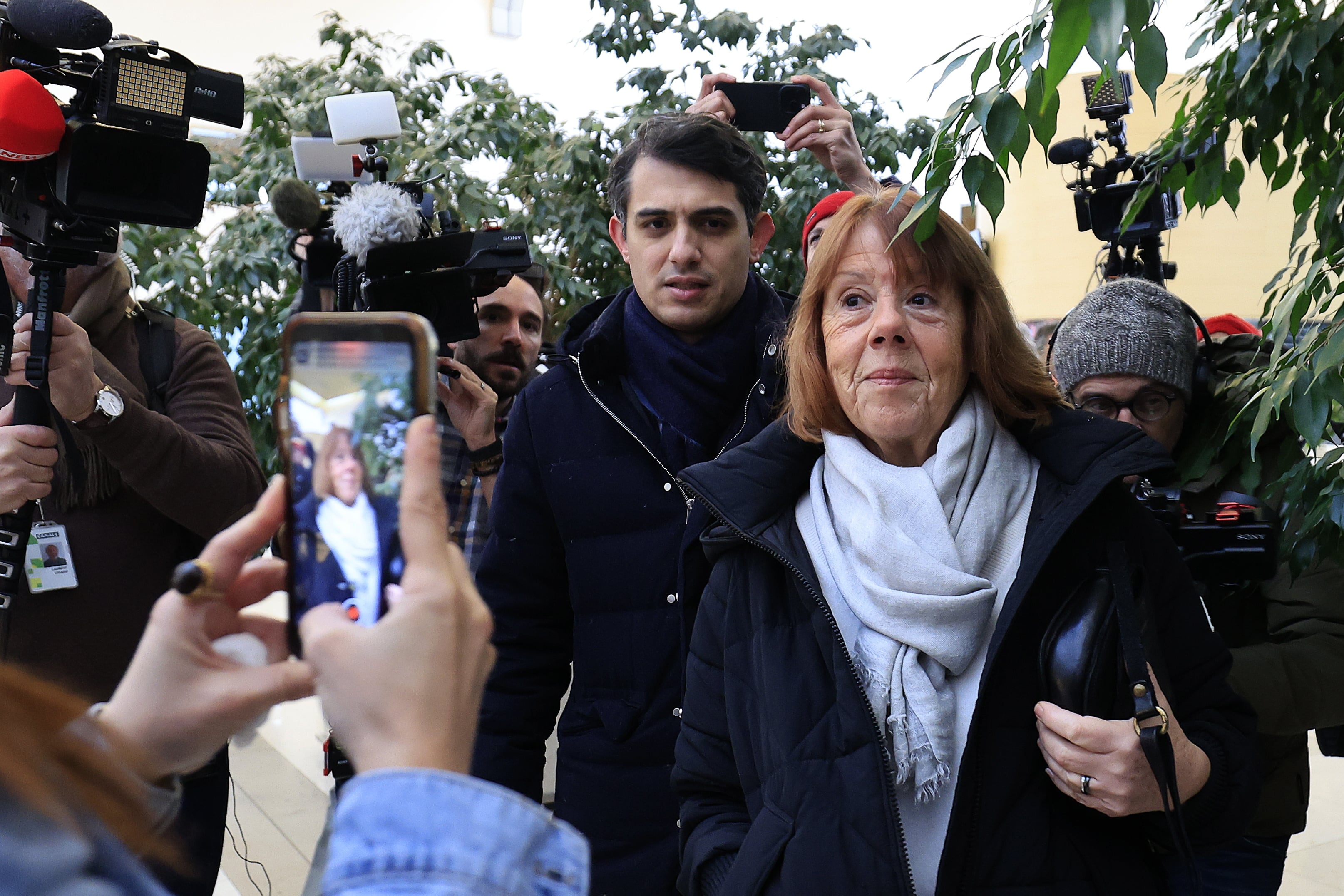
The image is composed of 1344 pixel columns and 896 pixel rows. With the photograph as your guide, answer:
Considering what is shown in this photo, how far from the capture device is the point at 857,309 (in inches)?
66.8

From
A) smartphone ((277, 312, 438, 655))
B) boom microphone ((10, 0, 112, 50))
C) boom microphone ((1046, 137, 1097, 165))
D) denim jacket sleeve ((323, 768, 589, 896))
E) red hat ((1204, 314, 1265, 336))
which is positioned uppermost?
boom microphone ((1046, 137, 1097, 165))

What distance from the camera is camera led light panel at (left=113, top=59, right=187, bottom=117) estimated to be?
6.25 feet

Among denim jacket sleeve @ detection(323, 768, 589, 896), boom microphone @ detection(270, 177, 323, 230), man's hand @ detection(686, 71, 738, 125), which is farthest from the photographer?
boom microphone @ detection(270, 177, 323, 230)

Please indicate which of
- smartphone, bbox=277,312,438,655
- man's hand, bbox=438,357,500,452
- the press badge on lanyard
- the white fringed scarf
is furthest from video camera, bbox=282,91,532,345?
smartphone, bbox=277,312,438,655

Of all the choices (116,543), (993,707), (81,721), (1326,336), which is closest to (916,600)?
(993,707)

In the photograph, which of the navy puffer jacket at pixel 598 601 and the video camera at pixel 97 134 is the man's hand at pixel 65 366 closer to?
the video camera at pixel 97 134

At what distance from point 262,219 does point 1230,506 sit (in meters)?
3.93

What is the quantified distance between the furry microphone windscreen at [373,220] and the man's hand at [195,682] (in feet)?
5.43

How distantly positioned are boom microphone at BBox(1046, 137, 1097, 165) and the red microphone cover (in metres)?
2.66

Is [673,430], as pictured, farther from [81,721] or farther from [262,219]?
[262,219]

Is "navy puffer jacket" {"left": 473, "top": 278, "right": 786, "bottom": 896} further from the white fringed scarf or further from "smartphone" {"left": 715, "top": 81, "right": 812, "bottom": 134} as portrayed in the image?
"smartphone" {"left": 715, "top": 81, "right": 812, "bottom": 134}

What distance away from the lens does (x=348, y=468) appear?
25.6 inches

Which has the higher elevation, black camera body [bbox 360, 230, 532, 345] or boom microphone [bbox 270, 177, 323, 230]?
boom microphone [bbox 270, 177, 323, 230]

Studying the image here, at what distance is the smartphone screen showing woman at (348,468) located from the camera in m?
0.63
